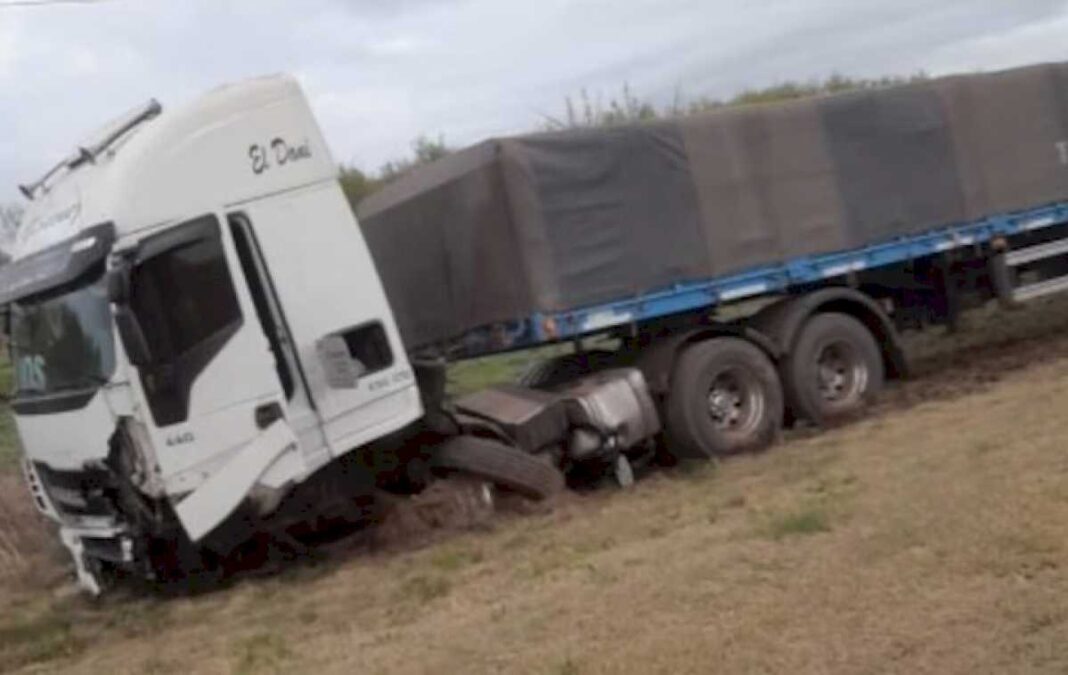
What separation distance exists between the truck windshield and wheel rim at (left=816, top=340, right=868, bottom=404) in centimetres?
653

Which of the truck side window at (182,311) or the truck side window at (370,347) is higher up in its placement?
the truck side window at (182,311)

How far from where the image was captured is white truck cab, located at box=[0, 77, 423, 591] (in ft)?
30.2

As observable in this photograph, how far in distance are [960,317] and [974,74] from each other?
2435 millimetres

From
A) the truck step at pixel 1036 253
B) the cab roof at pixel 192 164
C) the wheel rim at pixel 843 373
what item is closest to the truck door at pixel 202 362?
the cab roof at pixel 192 164

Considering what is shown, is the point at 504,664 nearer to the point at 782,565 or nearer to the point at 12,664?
the point at 782,565

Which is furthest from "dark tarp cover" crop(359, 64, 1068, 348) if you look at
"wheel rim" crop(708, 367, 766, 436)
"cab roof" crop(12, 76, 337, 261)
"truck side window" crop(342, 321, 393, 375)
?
"cab roof" crop(12, 76, 337, 261)

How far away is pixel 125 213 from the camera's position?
9258 mm

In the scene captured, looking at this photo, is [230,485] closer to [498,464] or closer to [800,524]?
[498,464]

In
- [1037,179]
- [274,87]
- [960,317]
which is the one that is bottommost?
[960,317]

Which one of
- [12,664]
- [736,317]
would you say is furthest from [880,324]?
[12,664]

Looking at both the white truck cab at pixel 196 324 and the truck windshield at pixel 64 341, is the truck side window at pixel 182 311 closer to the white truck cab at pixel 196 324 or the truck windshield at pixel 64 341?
the white truck cab at pixel 196 324

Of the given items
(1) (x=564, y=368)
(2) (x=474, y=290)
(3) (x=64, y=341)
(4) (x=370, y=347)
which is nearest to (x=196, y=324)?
(3) (x=64, y=341)

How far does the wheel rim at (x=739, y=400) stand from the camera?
12422 mm

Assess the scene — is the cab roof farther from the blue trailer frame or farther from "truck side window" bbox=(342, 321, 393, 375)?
the blue trailer frame
